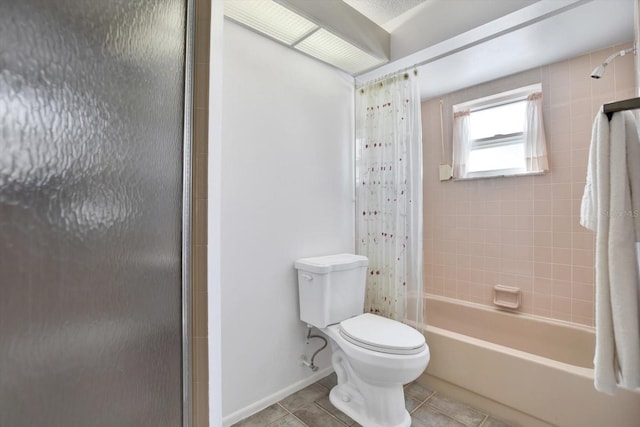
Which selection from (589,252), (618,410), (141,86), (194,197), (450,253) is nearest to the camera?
(141,86)

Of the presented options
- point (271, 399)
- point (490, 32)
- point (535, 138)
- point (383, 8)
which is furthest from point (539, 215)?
point (271, 399)

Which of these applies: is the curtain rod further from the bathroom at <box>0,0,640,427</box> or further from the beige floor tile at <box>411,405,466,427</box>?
the beige floor tile at <box>411,405,466,427</box>

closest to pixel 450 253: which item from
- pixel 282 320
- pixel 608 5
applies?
pixel 282 320

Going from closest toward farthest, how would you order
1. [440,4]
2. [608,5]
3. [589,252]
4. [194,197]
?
[194,197] < [608,5] < [440,4] < [589,252]

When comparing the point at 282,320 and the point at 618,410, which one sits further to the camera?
the point at 282,320

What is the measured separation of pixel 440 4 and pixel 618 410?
7.44ft

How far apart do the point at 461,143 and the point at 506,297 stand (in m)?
1.27

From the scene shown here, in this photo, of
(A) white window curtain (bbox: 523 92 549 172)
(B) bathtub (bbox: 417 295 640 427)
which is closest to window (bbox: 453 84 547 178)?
(A) white window curtain (bbox: 523 92 549 172)

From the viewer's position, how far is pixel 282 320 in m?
1.85

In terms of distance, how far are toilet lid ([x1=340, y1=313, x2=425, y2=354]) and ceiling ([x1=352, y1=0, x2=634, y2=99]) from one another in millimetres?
1708

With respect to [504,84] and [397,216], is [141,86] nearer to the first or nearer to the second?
[397,216]

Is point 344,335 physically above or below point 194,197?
below

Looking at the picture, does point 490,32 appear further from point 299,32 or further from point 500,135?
point 299,32

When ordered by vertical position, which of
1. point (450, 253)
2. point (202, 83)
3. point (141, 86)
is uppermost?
point (202, 83)
